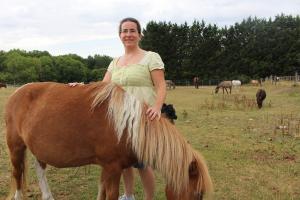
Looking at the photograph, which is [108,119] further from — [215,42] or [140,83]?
[215,42]

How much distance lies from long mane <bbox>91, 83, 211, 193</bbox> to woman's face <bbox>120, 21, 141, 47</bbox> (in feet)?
2.16

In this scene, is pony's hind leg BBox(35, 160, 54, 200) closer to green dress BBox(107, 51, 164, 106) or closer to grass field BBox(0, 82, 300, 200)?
grass field BBox(0, 82, 300, 200)

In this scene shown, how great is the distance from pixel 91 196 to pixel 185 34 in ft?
223

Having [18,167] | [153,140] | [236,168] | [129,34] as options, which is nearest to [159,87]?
[129,34]

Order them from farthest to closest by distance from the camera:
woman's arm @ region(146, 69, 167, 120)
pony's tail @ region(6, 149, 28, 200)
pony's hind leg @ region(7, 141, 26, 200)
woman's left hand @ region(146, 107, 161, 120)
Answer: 1. pony's tail @ region(6, 149, 28, 200)
2. pony's hind leg @ region(7, 141, 26, 200)
3. woman's arm @ region(146, 69, 167, 120)
4. woman's left hand @ region(146, 107, 161, 120)

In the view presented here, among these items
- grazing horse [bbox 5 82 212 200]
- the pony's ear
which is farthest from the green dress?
the pony's ear

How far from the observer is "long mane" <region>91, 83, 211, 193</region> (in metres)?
3.36

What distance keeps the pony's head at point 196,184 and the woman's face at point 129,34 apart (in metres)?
1.40

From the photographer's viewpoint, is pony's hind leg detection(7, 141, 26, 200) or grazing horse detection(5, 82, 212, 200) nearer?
grazing horse detection(5, 82, 212, 200)

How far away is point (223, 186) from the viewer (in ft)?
18.3

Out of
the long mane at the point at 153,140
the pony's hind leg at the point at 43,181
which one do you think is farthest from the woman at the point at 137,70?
the pony's hind leg at the point at 43,181

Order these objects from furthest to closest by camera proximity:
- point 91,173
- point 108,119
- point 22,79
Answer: point 22,79 → point 91,173 → point 108,119

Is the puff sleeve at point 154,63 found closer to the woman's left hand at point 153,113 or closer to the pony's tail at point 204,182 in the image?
the woman's left hand at point 153,113

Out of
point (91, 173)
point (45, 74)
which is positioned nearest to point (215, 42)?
point (45, 74)
